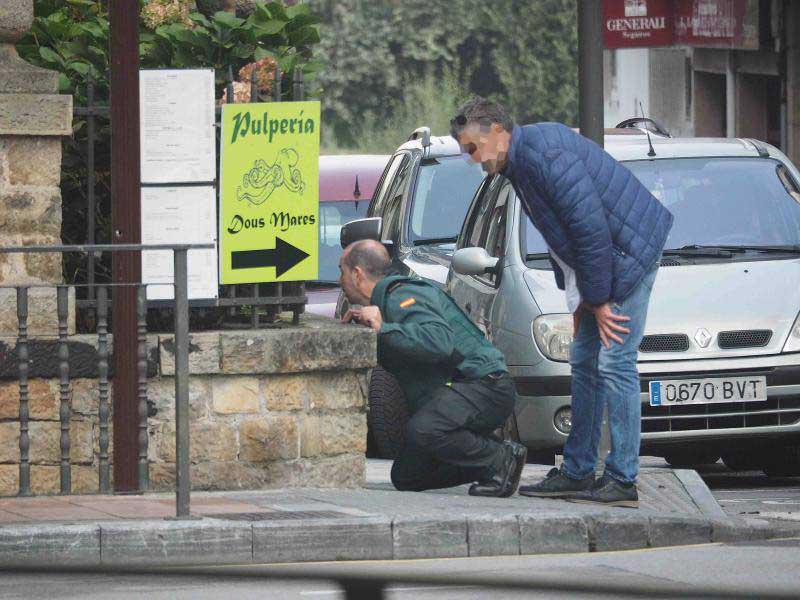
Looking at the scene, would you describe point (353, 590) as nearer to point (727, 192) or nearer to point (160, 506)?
point (160, 506)

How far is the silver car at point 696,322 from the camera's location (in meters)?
8.25

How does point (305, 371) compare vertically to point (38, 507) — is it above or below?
above

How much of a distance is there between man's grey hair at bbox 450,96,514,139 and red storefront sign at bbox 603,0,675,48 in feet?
47.7

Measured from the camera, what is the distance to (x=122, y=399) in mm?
7055

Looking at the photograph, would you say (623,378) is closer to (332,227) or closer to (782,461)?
(782,461)

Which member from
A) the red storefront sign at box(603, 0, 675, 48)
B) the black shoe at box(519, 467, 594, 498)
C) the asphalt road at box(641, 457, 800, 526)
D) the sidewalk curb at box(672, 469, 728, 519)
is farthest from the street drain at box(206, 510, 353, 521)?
the red storefront sign at box(603, 0, 675, 48)

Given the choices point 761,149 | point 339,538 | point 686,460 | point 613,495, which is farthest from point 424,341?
point 686,460

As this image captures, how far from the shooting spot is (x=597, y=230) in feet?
22.1

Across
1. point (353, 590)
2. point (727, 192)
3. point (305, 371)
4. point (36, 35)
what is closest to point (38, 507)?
point (305, 371)

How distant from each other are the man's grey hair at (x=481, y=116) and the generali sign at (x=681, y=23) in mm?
14358

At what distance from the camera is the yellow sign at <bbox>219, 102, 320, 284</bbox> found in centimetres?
745

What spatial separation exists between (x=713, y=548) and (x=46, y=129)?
→ 3180mm

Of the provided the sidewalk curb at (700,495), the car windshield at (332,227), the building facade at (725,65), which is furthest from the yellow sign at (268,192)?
the building facade at (725,65)

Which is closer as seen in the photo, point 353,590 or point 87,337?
point 353,590
